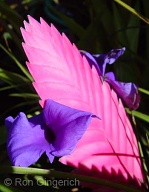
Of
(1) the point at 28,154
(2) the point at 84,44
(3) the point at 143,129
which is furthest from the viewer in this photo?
(2) the point at 84,44

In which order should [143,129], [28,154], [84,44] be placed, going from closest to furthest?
[28,154]
[143,129]
[84,44]

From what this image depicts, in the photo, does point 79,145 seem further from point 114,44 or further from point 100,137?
point 114,44

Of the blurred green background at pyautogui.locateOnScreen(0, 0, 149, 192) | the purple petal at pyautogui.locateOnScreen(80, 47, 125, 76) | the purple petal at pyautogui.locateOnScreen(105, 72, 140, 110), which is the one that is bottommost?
the blurred green background at pyautogui.locateOnScreen(0, 0, 149, 192)

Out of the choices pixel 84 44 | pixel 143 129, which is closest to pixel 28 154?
pixel 143 129

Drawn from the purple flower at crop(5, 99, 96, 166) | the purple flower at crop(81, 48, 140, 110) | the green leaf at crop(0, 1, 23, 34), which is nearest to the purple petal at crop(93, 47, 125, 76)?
the purple flower at crop(81, 48, 140, 110)

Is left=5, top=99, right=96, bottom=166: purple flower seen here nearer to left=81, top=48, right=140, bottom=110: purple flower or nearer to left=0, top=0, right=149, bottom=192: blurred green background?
left=81, top=48, right=140, bottom=110: purple flower

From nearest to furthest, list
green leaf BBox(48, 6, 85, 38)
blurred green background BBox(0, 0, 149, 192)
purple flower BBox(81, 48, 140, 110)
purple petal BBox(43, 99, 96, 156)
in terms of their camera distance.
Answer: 1. purple petal BBox(43, 99, 96, 156)
2. purple flower BBox(81, 48, 140, 110)
3. blurred green background BBox(0, 0, 149, 192)
4. green leaf BBox(48, 6, 85, 38)

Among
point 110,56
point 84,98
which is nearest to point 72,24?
point 110,56

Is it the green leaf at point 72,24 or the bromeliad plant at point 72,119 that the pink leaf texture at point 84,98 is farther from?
the green leaf at point 72,24
